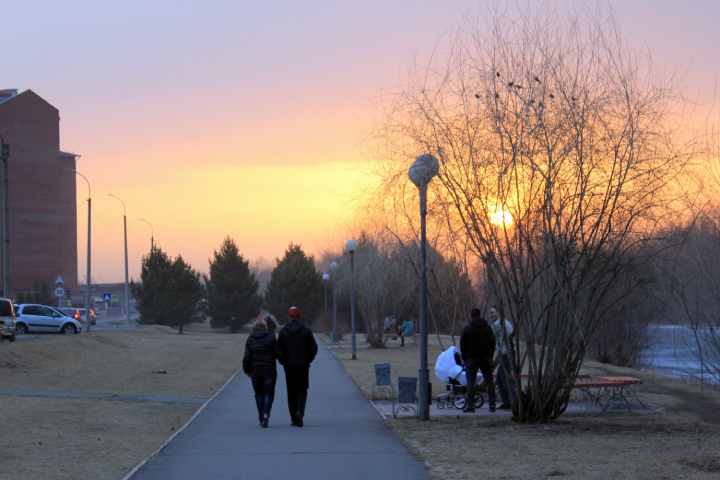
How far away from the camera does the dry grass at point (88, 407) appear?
1219cm

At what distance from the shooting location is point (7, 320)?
37812 millimetres

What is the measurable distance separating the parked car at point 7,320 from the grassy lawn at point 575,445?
966 inches

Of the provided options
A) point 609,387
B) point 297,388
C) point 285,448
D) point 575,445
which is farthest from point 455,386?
point 285,448

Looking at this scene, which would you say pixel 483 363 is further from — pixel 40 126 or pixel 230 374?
pixel 40 126

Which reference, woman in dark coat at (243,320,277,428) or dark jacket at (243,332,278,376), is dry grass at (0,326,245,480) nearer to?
woman in dark coat at (243,320,277,428)

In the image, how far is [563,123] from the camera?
15.3 meters

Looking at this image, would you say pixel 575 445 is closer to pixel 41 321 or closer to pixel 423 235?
pixel 423 235

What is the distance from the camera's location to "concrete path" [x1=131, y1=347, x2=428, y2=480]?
35.5 ft

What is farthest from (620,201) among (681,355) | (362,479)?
(681,355)

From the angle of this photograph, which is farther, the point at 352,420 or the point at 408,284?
the point at 408,284

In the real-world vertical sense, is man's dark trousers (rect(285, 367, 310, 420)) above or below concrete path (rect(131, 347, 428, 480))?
above

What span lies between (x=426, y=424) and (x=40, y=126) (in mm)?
83958

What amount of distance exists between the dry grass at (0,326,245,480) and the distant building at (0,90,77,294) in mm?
54452

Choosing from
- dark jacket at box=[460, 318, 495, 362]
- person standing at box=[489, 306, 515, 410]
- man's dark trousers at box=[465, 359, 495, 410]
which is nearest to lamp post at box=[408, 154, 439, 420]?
dark jacket at box=[460, 318, 495, 362]
